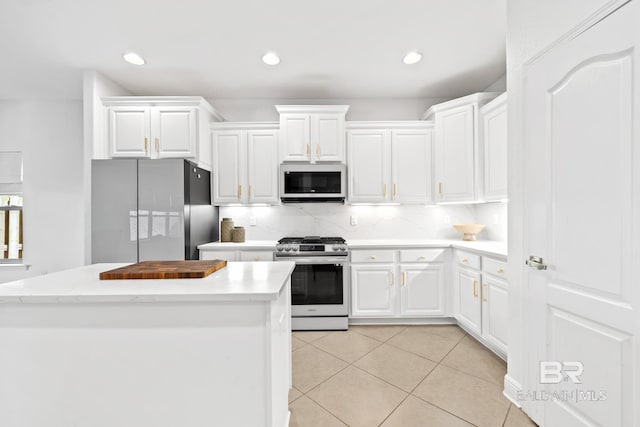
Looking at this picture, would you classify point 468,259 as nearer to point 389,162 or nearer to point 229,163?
point 389,162

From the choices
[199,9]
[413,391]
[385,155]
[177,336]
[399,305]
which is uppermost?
[199,9]

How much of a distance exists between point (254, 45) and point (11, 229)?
13.7 ft

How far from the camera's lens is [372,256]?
3.04 meters

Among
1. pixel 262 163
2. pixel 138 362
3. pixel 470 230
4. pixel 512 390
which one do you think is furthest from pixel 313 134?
pixel 512 390

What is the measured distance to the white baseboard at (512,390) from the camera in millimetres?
1776

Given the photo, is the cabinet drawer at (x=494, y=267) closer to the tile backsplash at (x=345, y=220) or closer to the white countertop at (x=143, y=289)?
the tile backsplash at (x=345, y=220)

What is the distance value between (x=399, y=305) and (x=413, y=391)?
1.15 m

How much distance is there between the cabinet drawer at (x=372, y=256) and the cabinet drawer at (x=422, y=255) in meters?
0.15

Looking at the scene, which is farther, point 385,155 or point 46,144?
point 46,144

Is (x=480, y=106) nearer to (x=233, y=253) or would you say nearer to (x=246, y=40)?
(x=246, y=40)

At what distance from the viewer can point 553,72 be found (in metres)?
1.49

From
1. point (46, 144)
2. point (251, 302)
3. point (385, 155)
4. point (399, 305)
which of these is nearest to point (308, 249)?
point (399, 305)

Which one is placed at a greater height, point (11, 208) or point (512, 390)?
point (11, 208)

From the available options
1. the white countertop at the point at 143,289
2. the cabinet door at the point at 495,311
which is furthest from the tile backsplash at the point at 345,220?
the white countertop at the point at 143,289
